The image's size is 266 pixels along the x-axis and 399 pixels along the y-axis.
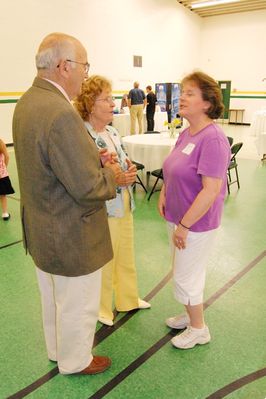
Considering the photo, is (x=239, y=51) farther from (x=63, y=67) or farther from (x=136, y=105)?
(x=63, y=67)

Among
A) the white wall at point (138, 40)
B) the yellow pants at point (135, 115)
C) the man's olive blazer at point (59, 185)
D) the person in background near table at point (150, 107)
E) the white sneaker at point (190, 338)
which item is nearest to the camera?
the man's olive blazer at point (59, 185)

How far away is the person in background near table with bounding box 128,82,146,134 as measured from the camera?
10125 millimetres

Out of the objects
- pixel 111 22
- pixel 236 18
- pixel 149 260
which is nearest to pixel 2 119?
pixel 111 22

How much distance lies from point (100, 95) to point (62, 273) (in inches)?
37.4

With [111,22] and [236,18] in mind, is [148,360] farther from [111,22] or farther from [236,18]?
[236,18]

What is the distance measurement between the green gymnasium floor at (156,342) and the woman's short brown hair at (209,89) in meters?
1.35

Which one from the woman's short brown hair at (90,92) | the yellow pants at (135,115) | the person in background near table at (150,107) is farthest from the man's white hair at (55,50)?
the person in background near table at (150,107)

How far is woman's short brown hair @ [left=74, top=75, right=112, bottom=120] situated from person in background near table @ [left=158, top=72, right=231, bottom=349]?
0.44 metres

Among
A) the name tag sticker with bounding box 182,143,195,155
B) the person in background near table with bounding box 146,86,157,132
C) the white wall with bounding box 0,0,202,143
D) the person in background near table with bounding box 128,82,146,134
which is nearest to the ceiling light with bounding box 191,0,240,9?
the white wall with bounding box 0,0,202,143

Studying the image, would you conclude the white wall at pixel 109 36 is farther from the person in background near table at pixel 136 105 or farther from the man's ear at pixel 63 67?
the man's ear at pixel 63 67

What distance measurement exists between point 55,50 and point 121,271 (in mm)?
1415

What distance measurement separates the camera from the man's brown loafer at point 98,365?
69.8 inches

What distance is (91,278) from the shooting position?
154 centimetres

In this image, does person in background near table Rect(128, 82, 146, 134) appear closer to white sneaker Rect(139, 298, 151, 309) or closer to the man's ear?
white sneaker Rect(139, 298, 151, 309)
